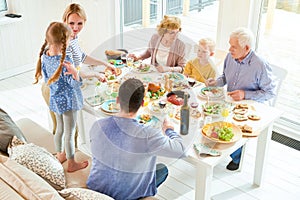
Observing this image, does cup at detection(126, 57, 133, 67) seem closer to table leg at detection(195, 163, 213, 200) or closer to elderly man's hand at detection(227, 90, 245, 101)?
elderly man's hand at detection(227, 90, 245, 101)

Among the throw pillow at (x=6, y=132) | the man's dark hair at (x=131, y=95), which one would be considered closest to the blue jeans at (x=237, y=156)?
the man's dark hair at (x=131, y=95)

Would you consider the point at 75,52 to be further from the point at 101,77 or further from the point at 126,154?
the point at 126,154

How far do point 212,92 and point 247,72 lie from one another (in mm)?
310

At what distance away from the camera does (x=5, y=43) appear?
477cm

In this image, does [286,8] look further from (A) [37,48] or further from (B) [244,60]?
(A) [37,48]

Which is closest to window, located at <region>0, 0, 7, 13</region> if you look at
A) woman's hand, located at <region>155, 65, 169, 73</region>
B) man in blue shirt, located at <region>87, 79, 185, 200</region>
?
woman's hand, located at <region>155, 65, 169, 73</region>

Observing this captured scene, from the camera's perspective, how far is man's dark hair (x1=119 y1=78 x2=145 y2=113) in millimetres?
2186

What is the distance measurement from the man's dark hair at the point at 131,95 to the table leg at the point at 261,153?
3.56 ft

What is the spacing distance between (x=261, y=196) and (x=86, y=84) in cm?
145

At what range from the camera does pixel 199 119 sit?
2695 mm

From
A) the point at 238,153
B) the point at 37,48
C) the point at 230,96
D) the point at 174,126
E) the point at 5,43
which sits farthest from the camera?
the point at 37,48

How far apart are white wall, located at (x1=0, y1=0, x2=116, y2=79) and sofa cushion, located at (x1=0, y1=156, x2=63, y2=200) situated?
2.96 metres

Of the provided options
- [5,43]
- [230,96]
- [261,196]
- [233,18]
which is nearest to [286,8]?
[233,18]

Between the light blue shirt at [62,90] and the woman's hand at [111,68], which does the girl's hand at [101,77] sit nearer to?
the woman's hand at [111,68]
